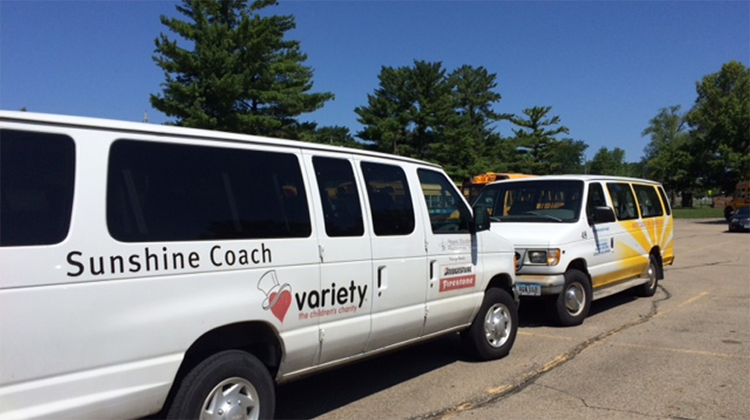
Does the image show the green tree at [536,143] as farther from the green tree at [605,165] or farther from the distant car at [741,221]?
the green tree at [605,165]

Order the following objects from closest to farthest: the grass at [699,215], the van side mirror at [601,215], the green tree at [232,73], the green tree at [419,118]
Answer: the van side mirror at [601,215], the green tree at [232,73], the green tree at [419,118], the grass at [699,215]

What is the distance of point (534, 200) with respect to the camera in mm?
8711

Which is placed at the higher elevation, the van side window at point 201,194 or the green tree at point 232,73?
the green tree at point 232,73

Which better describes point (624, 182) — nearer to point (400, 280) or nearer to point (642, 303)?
point (642, 303)

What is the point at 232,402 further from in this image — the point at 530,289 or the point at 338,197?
the point at 530,289

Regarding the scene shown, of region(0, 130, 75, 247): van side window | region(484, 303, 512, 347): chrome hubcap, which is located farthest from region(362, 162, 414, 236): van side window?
region(0, 130, 75, 247): van side window

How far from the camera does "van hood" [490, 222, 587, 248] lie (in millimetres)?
7537

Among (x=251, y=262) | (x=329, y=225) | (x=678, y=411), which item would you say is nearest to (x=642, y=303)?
(x=678, y=411)

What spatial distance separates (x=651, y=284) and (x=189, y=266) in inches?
366

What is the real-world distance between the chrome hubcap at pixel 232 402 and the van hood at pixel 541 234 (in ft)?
15.3

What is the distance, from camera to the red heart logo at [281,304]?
3793 mm

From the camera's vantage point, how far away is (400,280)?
4789mm

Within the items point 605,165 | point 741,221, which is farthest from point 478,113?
point 605,165

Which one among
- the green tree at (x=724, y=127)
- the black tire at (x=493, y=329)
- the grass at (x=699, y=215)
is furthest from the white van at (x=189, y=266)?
the green tree at (x=724, y=127)
